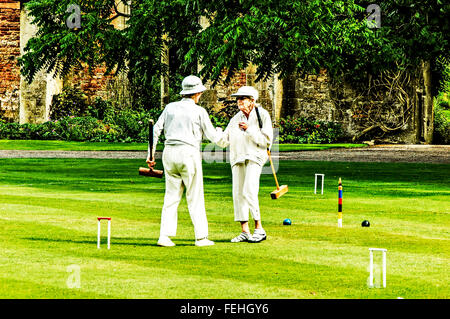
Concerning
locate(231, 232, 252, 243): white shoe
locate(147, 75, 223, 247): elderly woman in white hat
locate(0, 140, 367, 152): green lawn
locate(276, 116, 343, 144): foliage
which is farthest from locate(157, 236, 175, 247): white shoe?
locate(276, 116, 343, 144): foliage

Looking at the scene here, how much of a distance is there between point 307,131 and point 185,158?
21445 millimetres

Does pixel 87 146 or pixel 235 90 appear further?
pixel 235 90

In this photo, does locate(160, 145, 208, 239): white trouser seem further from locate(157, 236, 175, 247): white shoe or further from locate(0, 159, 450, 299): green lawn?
locate(0, 159, 450, 299): green lawn

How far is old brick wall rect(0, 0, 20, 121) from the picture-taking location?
32406 mm

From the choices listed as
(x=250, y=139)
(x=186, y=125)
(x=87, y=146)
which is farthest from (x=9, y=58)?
(x=186, y=125)

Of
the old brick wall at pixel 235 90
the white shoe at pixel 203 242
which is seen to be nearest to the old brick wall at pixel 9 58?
the old brick wall at pixel 235 90

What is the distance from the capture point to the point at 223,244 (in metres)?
8.78

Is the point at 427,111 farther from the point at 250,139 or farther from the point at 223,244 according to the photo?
the point at 223,244

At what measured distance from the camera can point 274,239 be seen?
9156 mm

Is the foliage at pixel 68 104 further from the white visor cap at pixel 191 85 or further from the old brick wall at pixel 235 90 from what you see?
the white visor cap at pixel 191 85

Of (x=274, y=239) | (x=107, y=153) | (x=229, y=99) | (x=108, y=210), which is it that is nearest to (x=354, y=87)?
(x=229, y=99)

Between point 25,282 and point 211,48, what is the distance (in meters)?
9.21

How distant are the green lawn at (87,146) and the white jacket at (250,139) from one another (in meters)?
15.9

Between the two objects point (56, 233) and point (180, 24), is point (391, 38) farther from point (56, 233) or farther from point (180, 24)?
point (56, 233)
